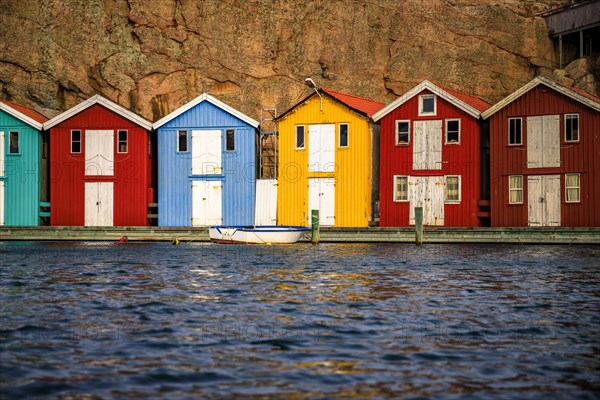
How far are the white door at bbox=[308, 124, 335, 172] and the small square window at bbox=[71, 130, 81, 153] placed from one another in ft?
43.5

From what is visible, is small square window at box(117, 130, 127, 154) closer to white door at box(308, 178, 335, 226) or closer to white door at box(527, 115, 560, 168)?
white door at box(308, 178, 335, 226)

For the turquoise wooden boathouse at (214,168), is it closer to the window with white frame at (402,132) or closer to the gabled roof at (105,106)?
the gabled roof at (105,106)

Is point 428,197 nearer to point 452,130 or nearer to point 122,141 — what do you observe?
point 452,130

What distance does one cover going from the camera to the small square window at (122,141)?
4794cm

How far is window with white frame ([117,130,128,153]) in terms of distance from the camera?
1887 inches

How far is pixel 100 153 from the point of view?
47844mm

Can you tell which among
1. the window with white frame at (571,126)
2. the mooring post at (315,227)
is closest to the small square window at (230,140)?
the mooring post at (315,227)

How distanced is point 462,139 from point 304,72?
25648mm

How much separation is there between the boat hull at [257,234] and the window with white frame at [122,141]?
29.2ft

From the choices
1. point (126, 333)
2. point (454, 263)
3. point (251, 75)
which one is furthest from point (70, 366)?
point (251, 75)

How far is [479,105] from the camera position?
4928 cm

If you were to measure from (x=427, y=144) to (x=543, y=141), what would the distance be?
6035 mm

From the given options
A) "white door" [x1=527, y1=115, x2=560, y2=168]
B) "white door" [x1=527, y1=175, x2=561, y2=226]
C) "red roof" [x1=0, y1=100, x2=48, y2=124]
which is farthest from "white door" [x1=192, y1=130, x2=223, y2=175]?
"white door" [x1=527, y1=175, x2=561, y2=226]

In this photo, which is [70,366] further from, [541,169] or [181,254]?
[541,169]
